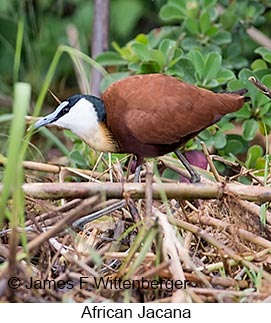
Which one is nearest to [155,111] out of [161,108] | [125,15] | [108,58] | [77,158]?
[161,108]

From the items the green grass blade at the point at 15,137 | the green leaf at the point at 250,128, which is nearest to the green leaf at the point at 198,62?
the green leaf at the point at 250,128

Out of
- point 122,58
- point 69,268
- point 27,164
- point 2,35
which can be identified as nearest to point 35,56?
point 2,35

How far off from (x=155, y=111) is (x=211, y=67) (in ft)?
2.57

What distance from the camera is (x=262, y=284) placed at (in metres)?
1.86

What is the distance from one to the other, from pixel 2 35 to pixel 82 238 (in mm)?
2376

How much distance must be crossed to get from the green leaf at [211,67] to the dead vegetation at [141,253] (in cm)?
80

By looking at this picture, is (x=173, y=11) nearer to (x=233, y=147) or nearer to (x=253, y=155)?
(x=233, y=147)

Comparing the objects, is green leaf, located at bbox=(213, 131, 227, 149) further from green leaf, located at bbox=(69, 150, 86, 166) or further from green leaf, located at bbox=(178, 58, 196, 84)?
green leaf, located at bbox=(69, 150, 86, 166)

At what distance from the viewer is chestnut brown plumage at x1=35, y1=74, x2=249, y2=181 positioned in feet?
7.48

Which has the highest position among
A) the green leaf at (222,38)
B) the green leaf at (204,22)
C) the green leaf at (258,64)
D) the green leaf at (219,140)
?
the green leaf at (204,22)

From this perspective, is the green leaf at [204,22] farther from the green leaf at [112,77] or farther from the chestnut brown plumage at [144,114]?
the chestnut brown plumage at [144,114]

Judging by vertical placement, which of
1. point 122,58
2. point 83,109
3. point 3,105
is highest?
point 83,109

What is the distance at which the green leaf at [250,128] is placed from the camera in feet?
9.86
